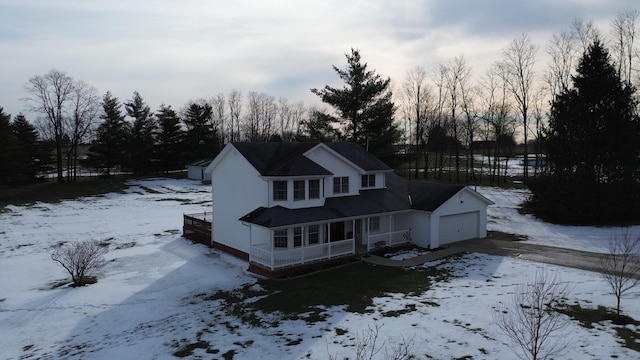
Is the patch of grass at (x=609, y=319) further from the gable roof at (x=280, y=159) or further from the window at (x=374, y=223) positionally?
the gable roof at (x=280, y=159)

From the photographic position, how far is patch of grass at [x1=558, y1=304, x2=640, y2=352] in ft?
40.3

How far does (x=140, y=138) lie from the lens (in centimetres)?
6769

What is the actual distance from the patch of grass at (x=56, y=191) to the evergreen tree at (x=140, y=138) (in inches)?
288

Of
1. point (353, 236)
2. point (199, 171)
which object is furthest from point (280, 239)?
point (199, 171)

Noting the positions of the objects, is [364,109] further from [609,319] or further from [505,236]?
[609,319]

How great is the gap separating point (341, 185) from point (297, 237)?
4490 mm

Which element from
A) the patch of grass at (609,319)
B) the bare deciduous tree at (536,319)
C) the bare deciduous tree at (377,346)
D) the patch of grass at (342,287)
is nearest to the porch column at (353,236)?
the patch of grass at (342,287)

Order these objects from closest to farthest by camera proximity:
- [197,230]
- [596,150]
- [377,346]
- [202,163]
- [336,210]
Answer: [377,346], [336,210], [197,230], [596,150], [202,163]

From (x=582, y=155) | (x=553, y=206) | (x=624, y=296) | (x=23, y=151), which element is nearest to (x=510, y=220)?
(x=553, y=206)

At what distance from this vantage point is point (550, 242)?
26.6 m

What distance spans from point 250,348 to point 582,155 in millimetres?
31033

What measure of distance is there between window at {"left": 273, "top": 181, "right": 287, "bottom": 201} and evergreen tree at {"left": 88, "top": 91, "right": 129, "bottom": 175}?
52.0m

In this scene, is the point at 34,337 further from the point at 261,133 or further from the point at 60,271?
the point at 261,133

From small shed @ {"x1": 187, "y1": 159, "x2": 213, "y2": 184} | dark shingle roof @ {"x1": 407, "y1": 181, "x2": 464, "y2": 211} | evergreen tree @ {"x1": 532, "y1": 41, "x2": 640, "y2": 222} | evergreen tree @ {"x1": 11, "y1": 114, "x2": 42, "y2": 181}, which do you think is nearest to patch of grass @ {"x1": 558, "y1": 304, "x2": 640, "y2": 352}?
dark shingle roof @ {"x1": 407, "y1": 181, "x2": 464, "y2": 211}
